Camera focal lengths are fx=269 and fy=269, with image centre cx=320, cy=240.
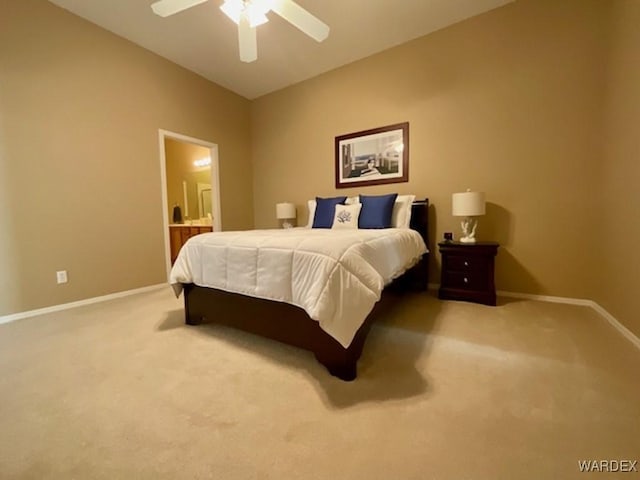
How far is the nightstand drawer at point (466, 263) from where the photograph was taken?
101 inches

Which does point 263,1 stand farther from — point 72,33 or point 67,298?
point 67,298

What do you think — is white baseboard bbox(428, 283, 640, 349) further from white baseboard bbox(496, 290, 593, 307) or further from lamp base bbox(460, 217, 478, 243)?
lamp base bbox(460, 217, 478, 243)

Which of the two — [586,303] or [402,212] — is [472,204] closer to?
[402,212]

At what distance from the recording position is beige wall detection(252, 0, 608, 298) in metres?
2.45

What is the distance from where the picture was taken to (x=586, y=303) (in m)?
2.49

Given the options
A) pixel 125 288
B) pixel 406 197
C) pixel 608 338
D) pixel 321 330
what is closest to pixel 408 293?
pixel 406 197

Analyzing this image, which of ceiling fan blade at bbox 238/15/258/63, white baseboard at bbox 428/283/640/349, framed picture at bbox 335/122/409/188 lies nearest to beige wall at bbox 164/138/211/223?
framed picture at bbox 335/122/409/188

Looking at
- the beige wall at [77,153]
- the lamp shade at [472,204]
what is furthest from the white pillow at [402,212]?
the beige wall at [77,153]

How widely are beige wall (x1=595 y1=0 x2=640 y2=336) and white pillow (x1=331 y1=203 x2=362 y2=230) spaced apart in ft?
6.94

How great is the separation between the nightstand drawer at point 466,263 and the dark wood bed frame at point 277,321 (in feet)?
3.27

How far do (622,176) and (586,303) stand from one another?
46.7 inches

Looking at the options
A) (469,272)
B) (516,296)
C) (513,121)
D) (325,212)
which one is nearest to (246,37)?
(325,212)

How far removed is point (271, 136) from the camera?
177 inches

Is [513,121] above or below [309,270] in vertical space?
above
